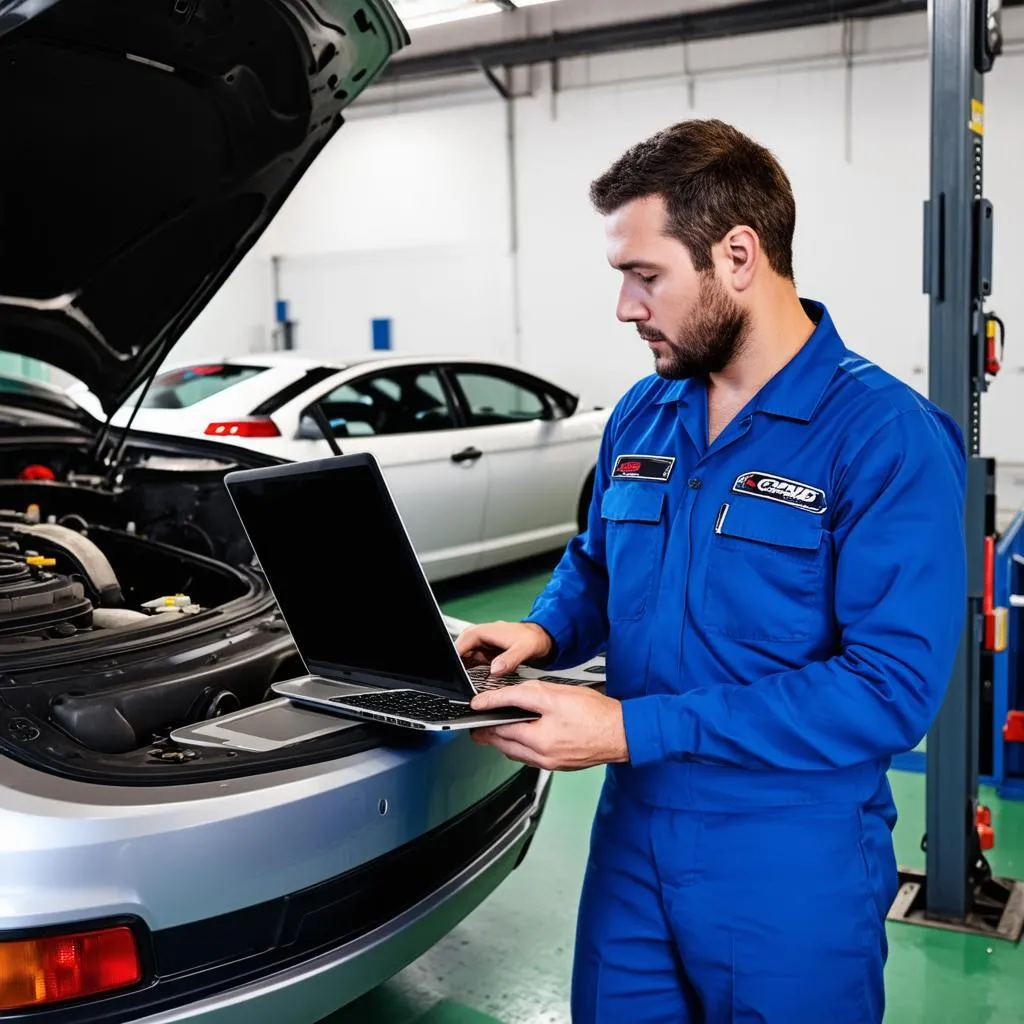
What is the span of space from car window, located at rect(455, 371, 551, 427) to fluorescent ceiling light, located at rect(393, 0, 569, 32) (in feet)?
5.82

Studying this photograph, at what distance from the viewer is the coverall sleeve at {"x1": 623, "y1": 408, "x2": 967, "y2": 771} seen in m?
1.40

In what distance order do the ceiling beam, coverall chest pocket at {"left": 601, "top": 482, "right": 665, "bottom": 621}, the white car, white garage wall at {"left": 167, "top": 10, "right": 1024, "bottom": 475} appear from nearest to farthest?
coverall chest pocket at {"left": 601, "top": 482, "right": 665, "bottom": 621} → the white car → the ceiling beam → white garage wall at {"left": 167, "top": 10, "right": 1024, "bottom": 475}

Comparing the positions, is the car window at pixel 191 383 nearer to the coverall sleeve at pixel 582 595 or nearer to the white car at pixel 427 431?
the white car at pixel 427 431

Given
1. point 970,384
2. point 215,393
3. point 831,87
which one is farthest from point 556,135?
point 970,384

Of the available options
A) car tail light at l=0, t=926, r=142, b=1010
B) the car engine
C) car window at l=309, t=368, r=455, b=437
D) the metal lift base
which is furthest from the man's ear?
car window at l=309, t=368, r=455, b=437

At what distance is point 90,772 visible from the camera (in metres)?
1.62

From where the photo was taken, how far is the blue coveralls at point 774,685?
4.64 feet

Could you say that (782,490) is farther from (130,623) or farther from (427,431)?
(427,431)

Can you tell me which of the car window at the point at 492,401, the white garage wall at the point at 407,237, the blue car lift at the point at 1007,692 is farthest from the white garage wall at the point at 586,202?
the blue car lift at the point at 1007,692

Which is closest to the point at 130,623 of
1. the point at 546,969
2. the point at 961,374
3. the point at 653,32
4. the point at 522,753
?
the point at 522,753

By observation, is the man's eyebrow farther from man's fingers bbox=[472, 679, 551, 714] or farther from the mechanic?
man's fingers bbox=[472, 679, 551, 714]

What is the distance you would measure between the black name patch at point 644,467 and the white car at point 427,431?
3.18 m

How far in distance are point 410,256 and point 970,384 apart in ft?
30.4

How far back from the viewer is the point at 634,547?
5.42ft
